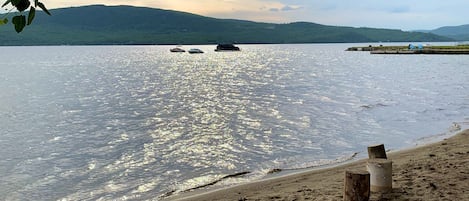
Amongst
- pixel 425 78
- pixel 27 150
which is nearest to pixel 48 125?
pixel 27 150

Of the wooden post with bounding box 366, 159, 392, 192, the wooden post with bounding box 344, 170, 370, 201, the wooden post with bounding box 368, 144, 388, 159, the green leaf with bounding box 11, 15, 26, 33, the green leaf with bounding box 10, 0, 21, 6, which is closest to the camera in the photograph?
the green leaf with bounding box 10, 0, 21, 6

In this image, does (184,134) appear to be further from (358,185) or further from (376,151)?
(358,185)

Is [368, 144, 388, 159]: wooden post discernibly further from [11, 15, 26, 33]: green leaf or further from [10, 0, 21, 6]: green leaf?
[10, 0, 21, 6]: green leaf

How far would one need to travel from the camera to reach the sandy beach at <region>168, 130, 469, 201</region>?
392 inches

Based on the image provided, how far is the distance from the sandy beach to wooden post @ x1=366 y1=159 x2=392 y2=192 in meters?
0.18

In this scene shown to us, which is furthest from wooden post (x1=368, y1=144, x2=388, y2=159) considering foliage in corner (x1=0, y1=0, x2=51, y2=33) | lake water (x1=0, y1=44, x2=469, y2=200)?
foliage in corner (x1=0, y1=0, x2=51, y2=33)

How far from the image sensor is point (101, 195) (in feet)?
46.0

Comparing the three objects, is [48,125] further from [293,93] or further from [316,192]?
[293,93]

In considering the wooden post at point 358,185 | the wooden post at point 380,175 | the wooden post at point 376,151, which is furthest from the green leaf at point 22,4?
the wooden post at point 376,151

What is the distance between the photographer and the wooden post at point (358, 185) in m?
8.97

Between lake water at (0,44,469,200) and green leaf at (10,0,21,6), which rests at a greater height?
green leaf at (10,0,21,6)

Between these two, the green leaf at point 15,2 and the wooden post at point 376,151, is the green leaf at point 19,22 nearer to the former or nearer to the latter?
the green leaf at point 15,2

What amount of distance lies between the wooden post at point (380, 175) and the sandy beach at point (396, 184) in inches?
6.9

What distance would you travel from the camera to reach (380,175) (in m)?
9.84
